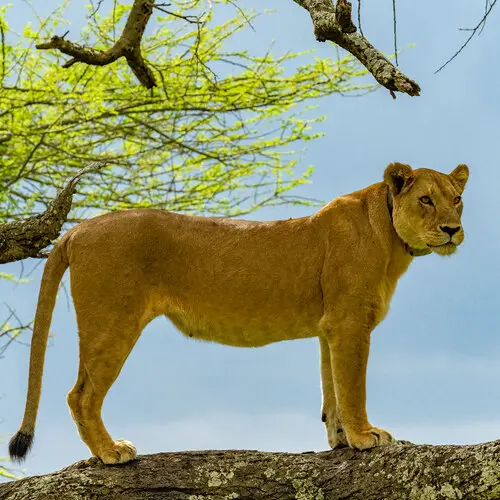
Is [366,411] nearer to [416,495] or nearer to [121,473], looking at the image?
[416,495]

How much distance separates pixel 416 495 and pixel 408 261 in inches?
51.3

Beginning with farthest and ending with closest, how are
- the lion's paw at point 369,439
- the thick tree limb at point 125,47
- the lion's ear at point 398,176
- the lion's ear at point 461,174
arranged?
the thick tree limb at point 125,47 < the lion's ear at point 461,174 < the lion's ear at point 398,176 < the lion's paw at point 369,439

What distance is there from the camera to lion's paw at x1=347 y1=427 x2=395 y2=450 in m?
4.13

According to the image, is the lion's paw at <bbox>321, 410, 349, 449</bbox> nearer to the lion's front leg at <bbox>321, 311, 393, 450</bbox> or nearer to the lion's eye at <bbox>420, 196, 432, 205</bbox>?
the lion's front leg at <bbox>321, 311, 393, 450</bbox>

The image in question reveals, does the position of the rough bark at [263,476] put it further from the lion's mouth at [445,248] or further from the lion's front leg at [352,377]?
the lion's mouth at [445,248]

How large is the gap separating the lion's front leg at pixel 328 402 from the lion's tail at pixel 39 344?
142 cm

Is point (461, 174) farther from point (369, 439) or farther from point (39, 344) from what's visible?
point (39, 344)

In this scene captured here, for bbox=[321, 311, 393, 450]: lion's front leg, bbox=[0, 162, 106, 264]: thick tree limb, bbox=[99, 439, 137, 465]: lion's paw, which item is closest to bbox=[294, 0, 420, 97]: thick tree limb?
bbox=[321, 311, 393, 450]: lion's front leg

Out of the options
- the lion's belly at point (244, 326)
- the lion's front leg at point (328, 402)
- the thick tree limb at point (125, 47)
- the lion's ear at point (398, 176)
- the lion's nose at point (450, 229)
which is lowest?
the lion's front leg at point (328, 402)

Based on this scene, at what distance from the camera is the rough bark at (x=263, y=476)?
12.5 feet

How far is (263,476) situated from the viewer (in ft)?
13.3

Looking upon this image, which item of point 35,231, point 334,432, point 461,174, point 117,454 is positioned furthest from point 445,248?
point 35,231

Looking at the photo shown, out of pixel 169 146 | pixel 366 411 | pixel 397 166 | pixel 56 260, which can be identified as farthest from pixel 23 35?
pixel 366 411

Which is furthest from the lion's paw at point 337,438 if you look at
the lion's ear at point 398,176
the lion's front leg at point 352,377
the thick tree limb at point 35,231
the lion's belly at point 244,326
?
the thick tree limb at point 35,231
